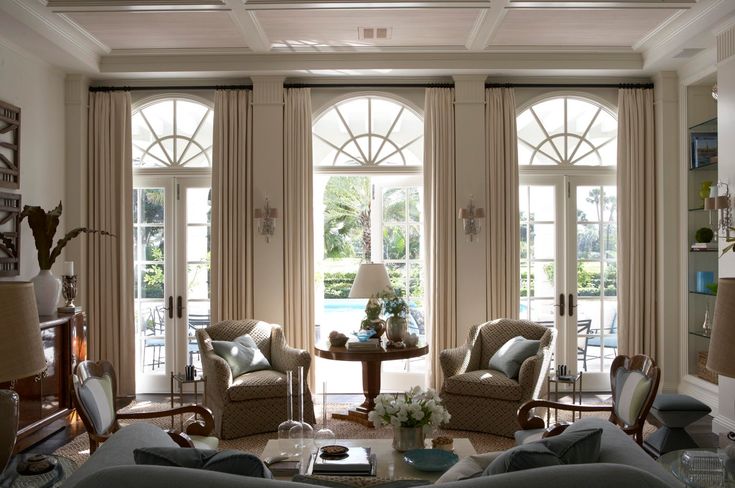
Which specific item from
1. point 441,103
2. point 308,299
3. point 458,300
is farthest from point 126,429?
point 441,103

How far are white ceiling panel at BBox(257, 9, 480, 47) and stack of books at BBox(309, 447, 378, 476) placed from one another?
3.63m

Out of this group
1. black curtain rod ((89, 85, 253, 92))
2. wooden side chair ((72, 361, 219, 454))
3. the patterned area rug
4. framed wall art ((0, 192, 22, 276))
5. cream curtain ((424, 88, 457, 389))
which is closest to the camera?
wooden side chair ((72, 361, 219, 454))

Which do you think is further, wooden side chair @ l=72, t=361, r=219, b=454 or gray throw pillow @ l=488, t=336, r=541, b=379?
gray throw pillow @ l=488, t=336, r=541, b=379

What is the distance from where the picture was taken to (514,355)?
5.98 metres

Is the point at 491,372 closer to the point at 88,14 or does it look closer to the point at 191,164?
the point at 191,164

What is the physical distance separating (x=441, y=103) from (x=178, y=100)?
9.14ft

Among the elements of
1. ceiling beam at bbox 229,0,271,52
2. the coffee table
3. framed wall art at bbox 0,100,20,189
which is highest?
ceiling beam at bbox 229,0,271,52

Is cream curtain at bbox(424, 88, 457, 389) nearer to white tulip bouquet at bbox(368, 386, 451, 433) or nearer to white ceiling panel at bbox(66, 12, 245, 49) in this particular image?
white ceiling panel at bbox(66, 12, 245, 49)

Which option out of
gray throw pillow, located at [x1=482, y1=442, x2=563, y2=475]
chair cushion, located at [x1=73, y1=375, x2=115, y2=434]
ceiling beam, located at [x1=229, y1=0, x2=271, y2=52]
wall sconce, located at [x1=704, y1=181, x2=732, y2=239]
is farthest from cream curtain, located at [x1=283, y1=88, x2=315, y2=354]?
gray throw pillow, located at [x1=482, y1=442, x2=563, y2=475]

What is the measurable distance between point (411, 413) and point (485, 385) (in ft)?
6.71

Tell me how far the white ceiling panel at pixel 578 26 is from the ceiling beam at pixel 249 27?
2.13m

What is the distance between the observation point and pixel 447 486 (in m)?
2.01

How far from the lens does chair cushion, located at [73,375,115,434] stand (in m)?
3.86

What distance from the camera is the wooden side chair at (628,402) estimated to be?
4.01 m
